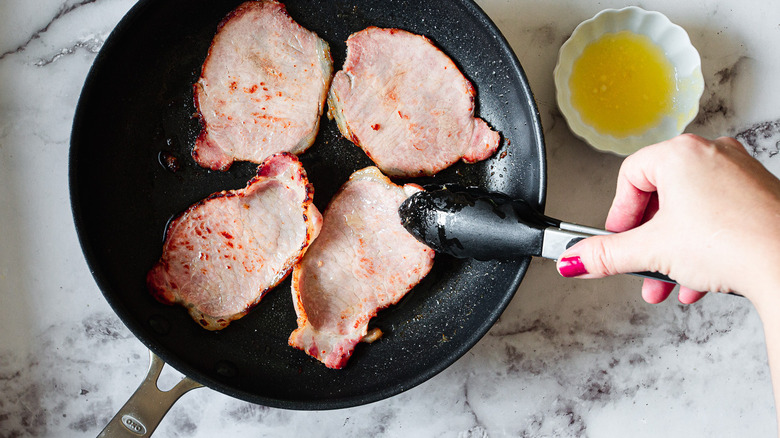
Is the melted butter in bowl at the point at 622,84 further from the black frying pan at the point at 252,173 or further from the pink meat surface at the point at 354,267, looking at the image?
the pink meat surface at the point at 354,267

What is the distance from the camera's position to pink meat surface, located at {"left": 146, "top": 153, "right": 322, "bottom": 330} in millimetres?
1408

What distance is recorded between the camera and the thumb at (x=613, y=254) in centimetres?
98

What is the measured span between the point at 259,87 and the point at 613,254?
0.98 metres

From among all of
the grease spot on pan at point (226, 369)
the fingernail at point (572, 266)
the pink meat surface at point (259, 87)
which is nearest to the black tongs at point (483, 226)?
the fingernail at point (572, 266)

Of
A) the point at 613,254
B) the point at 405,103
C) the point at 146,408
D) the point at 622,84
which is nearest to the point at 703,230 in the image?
the point at 613,254

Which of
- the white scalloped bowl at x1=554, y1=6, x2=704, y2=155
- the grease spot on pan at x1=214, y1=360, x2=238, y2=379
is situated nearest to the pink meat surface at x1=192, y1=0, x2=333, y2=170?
the grease spot on pan at x1=214, y1=360, x2=238, y2=379

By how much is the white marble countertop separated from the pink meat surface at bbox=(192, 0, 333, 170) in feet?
1.06

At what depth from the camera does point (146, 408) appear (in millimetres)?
1323

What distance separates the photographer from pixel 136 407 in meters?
1.32

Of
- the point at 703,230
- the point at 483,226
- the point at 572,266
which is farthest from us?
the point at 483,226

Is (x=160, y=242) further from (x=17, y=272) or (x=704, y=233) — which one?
(x=704, y=233)

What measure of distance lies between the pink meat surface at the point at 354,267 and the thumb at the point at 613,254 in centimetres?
47

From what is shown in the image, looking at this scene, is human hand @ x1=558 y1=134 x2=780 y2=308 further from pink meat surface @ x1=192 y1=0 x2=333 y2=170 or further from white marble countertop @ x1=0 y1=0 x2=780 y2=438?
pink meat surface @ x1=192 y1=0 x2=333 y2=170

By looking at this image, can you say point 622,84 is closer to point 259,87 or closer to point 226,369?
point 259,87
